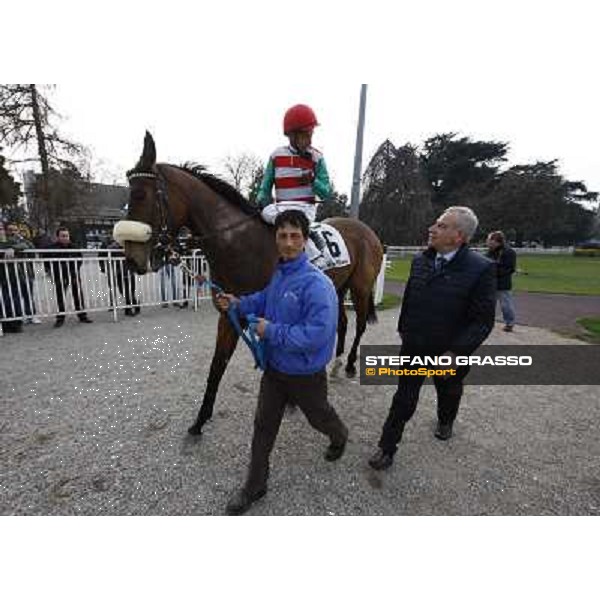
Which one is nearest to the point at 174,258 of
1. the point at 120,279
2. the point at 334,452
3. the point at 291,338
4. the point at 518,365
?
the point at 291,338

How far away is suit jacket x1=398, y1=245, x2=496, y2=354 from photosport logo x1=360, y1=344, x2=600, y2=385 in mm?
909

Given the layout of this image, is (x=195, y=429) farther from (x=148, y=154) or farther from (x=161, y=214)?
(x=148, y=154)

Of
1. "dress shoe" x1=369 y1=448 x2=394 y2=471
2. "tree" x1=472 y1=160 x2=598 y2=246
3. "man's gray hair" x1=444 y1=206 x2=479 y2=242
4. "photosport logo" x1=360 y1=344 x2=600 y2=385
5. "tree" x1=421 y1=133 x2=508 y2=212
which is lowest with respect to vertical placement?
"photosport logo" x1=360 y1=344 x2=600 y2=385

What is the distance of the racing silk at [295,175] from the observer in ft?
9.71

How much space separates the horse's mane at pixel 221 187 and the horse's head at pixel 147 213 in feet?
0.99

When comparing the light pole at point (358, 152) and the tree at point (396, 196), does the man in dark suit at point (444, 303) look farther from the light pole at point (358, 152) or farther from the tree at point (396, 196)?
the tree at point (396, 196)

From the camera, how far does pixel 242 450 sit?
8.79ft

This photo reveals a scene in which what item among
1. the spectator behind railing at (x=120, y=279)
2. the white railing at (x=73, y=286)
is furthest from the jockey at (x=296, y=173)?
the spectator behind railing at (x=120, y=279)

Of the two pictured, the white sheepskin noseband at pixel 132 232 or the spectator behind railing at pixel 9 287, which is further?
the spectator behind railing at pixel 9 287

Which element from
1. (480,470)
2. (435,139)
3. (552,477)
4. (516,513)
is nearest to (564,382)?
(552,477)

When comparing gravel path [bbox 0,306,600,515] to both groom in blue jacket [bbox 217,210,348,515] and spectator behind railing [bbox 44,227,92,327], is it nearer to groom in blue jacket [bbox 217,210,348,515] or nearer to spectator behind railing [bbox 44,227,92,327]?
groom in blue jacket [bbox 217,210,348,515]

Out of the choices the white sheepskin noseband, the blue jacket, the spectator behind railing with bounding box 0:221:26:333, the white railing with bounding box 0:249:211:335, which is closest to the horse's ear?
the white sheepskin noseband

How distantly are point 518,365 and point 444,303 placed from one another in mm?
3519

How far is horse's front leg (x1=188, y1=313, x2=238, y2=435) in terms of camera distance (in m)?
2.70
